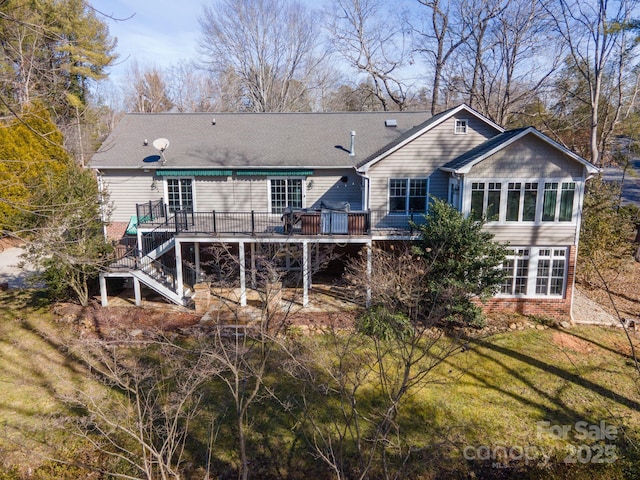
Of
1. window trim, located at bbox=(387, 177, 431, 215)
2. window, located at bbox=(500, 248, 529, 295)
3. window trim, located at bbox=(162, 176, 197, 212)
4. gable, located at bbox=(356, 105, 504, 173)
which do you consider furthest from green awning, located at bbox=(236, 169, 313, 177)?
window, located at bbox=(500, 248, 529, 295)

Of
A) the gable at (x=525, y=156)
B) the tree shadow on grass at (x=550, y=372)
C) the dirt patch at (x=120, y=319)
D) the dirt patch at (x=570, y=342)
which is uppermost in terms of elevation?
the gable at (x=525, y=156)

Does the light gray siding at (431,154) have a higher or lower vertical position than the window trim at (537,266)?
higher

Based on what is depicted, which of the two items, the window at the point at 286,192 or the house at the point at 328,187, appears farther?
the window at the point at 286,192

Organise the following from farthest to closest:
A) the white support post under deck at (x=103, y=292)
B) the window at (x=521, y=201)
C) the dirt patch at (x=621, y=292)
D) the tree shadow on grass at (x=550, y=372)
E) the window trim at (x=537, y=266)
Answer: the dirt patch at (x=621, y=292), the white support post under deck at (x=103, y=292), the window trim at (x=537, y=266), the window at (x=521, y=201), the tree shadow on grass at (x=550, y=372)

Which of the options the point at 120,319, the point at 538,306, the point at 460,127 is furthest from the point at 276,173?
the point at 538,306

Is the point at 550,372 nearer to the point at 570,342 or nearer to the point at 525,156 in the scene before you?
the point at 570,342

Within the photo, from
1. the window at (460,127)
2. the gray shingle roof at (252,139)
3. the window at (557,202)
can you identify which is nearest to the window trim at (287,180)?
the gray shingle roof at (252,139)

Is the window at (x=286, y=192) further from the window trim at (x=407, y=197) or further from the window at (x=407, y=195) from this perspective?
the window at (x=407, y=195)
